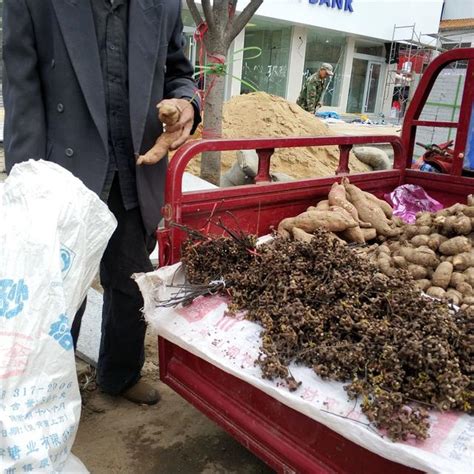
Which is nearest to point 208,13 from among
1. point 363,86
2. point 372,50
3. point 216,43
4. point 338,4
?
point 216,43

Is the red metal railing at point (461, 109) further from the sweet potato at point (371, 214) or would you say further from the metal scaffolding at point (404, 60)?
the metal scaffolding at point (404, 60)

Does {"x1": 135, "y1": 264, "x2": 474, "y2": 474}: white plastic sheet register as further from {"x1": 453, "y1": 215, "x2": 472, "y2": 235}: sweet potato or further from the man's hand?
{"x1": 453, "y1": 215, "x2": 472, "y2": 235}: sweet potato

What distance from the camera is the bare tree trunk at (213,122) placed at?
5.31 m

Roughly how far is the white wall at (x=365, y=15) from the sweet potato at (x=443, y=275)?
1502 centimetres

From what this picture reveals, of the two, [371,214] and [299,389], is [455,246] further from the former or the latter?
[299,389]

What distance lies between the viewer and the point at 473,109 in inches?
119

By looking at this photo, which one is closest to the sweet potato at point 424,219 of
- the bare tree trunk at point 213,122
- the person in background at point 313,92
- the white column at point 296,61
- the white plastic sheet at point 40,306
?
the white plastic sheet at point 40,306

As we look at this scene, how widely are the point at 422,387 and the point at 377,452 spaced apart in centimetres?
21

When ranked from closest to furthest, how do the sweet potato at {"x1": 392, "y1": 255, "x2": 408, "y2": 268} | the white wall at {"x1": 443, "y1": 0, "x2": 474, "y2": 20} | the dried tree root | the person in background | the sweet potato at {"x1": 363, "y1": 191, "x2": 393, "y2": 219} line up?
the dried tree root < the sweet potato at {"x1": 392, "y1": 255, "x2": 408, "y2": 268} < the sweet potato at {"x1": 363, "y1": 191, "x2": 393, "y2": 219} < the person in background < the white wall at {"x1": 443, "y1": 0, "x2": 474, "y2": 20}

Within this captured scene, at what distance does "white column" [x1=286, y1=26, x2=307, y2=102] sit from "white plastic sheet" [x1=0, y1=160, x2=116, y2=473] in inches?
724

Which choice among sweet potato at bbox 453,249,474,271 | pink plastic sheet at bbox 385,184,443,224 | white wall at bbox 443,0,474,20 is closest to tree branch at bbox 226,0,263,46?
pink plastic sheet at bbox 385,184,443,224

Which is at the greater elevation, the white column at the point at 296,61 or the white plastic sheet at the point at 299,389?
the white column at the point at 296,61

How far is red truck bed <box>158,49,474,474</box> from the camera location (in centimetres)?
148

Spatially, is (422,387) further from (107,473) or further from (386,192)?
(386,192)
